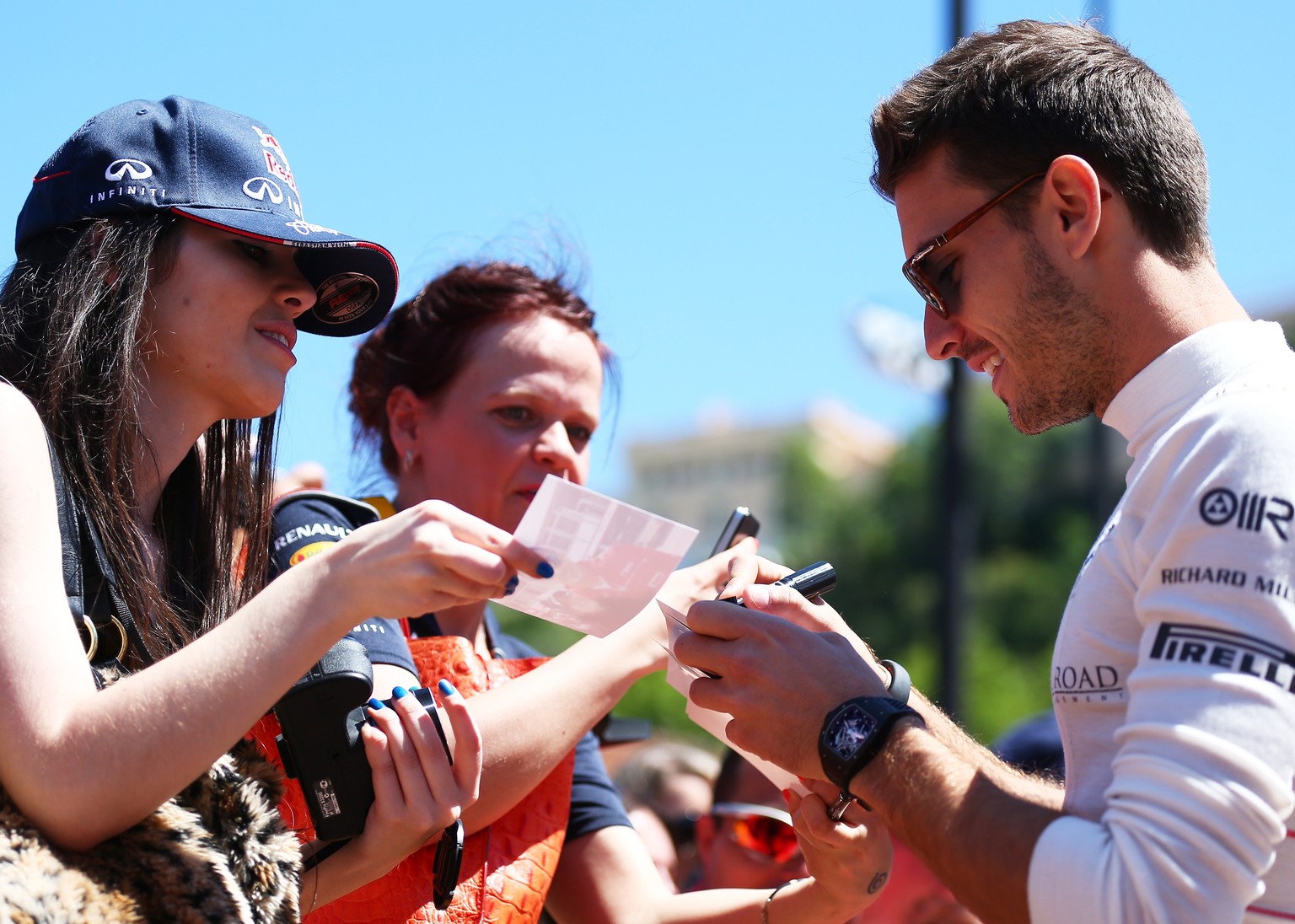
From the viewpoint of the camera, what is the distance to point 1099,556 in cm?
213

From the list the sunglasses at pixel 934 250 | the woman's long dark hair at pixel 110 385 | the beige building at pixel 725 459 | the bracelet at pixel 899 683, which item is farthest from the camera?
the beige building at pixel 725 459

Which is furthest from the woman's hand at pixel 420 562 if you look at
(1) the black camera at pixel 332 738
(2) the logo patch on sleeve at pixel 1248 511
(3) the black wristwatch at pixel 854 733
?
(2) the logo patch on sleeve at pixel 1248 511

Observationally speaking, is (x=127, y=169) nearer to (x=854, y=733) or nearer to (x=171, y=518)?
(x=171, y=518)

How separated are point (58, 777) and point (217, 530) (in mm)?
905

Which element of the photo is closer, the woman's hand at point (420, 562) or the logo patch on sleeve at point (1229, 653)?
the logo patch on sleeve at point (1229, 653)

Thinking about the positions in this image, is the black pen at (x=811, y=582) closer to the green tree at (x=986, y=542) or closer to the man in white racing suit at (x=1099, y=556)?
the man in white racing suit at (x=1099, y=556)

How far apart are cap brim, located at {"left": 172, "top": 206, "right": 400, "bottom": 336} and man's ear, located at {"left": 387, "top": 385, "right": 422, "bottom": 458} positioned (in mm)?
693

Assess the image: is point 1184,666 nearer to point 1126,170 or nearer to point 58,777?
point 1126,170

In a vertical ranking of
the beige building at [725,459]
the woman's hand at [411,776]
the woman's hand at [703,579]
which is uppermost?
the woman's hand at [703,579]

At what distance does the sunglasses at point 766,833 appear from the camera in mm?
4590

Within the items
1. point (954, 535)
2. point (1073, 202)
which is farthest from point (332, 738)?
point (954, 535)

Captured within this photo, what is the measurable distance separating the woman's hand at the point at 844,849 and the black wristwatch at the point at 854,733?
558 millimetres

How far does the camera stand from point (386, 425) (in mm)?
3658

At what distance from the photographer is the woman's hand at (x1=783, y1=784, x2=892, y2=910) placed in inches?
105
